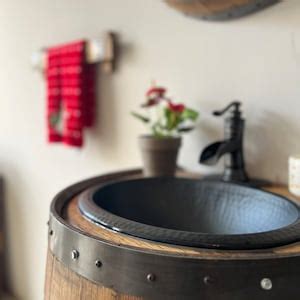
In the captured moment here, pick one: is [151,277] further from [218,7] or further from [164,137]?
[218,7]

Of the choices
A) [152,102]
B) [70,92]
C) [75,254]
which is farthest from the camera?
[70,92]

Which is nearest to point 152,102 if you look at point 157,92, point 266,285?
point 157,92

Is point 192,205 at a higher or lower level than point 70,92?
lower

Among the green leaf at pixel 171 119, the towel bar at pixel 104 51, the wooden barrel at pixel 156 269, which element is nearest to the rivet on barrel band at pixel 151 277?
the wooden barrel at pixel 156 269

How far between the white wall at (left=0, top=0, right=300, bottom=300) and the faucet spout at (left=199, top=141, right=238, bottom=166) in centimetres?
10

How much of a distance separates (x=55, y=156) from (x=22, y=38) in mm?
554

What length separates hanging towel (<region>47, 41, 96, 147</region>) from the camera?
4.69 feet

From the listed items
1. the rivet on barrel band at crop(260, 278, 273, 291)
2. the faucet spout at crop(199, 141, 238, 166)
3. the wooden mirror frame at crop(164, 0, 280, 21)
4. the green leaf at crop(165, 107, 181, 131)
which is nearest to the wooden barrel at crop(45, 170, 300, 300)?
the rivet on barrel band at crop(260, 278, 273, 291)

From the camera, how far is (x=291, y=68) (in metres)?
0.91

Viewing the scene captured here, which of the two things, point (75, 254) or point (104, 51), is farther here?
point (104, 51)

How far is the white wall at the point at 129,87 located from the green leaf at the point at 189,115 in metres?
0.05

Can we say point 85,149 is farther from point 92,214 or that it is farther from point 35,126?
point 92,214

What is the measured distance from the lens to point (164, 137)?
1028mm

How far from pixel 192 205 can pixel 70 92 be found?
29.6 inches
